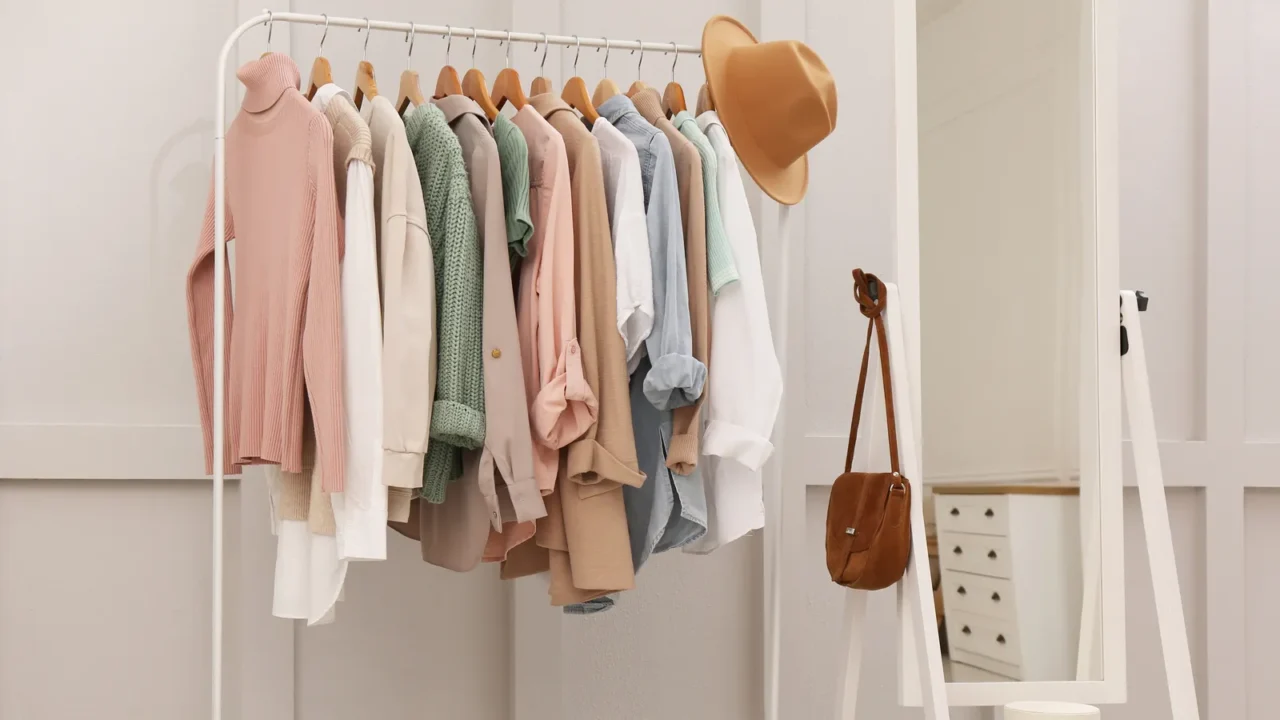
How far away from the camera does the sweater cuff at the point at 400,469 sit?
1.64 meters

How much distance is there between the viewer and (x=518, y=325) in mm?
1812

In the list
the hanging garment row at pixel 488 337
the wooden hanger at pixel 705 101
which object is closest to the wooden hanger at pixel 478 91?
the hanging garment row at pixel 488 337

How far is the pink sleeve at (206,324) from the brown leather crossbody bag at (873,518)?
41.5 inches

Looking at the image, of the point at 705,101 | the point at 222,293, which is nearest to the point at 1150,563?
the point at 705,101

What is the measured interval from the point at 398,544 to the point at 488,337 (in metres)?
0.82

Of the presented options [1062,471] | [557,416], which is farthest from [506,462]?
[1062,471]

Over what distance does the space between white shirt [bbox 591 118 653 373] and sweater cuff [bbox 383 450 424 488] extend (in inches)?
15.6

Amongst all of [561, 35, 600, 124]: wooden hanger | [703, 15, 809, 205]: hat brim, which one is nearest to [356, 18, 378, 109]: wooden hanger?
[561, 35, 600, 124]: wooden hanger

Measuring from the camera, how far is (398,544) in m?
2.35

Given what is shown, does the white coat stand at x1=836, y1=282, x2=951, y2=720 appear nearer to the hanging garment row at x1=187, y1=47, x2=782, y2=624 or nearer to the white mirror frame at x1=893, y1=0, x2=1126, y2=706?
the white mirror frame at x1=893, y1=0, x2=1126, y2=706

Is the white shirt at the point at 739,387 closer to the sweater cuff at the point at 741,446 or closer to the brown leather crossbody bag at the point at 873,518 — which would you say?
the sweater cuff at the point at 741,446

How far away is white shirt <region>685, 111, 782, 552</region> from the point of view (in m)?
1.80

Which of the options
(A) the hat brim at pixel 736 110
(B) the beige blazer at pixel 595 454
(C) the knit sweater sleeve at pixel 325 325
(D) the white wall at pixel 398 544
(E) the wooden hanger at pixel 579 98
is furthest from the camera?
(D) the white wall at pixel 398 544

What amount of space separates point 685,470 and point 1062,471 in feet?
2.20
